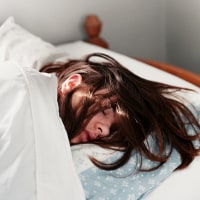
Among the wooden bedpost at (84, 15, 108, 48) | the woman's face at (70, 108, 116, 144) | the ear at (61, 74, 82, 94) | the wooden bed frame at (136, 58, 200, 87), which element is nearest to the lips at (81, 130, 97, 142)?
the woman's face at (70, 108, 116, 144)

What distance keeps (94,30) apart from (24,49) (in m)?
0.43

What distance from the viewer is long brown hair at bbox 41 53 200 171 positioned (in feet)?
2.86

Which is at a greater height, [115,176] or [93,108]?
[93,108]

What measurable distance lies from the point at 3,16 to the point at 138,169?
0.82m

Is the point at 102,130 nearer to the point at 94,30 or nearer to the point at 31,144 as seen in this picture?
the point at 31,144

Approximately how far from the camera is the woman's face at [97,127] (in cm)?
90

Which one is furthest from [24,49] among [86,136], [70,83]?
[86,136]

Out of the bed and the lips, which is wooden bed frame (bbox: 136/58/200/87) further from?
the lips

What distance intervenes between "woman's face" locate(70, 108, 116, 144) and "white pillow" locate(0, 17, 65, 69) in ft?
1.00

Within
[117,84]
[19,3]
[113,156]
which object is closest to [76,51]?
[19,3]

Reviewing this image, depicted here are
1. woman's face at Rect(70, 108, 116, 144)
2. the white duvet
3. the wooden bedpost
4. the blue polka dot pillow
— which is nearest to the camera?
the white duvet

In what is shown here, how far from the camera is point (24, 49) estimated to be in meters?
1.16

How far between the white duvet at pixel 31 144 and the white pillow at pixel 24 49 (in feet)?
1.06

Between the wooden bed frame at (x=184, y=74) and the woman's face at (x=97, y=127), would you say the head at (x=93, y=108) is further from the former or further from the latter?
the wooden bed frame at (x=184, y=74)
